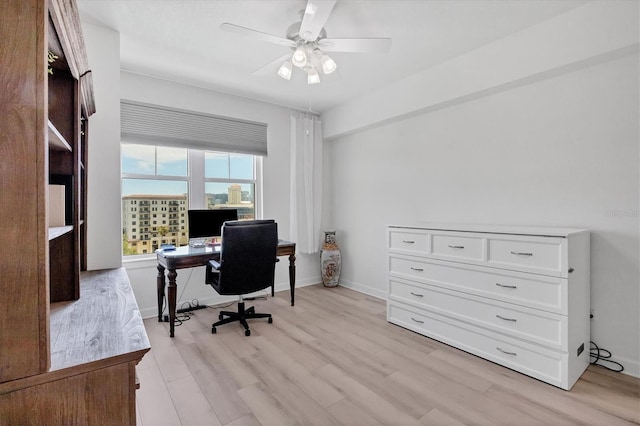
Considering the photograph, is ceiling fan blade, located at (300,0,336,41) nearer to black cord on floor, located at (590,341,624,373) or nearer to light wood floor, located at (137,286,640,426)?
light wood floor, located at (137,286,640,426)

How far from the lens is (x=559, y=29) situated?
7.67ft

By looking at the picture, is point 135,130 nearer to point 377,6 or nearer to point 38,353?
point 377,6

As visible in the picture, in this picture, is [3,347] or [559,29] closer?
[3,347]

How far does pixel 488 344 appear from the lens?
242 cm

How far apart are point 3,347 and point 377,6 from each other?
2.56 m

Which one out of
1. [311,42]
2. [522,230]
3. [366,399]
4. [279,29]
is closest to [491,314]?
[522,230]

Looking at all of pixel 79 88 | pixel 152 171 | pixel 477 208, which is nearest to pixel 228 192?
pixel 152 171

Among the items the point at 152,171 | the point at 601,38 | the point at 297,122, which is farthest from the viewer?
the point at 297,122

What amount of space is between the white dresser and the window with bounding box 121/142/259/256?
2.36m

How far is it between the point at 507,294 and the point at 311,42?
2.33 m

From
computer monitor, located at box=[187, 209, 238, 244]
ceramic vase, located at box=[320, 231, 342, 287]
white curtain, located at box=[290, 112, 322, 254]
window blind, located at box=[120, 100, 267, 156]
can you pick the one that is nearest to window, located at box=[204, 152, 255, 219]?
window blind, located at box=[120, 100, 267, 156]

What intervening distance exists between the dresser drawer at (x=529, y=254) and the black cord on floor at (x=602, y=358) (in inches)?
33.4

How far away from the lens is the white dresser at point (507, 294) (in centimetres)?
208

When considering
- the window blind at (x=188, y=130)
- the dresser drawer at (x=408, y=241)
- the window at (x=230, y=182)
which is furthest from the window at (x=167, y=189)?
the dresser drawer at (x=408, y=241)
